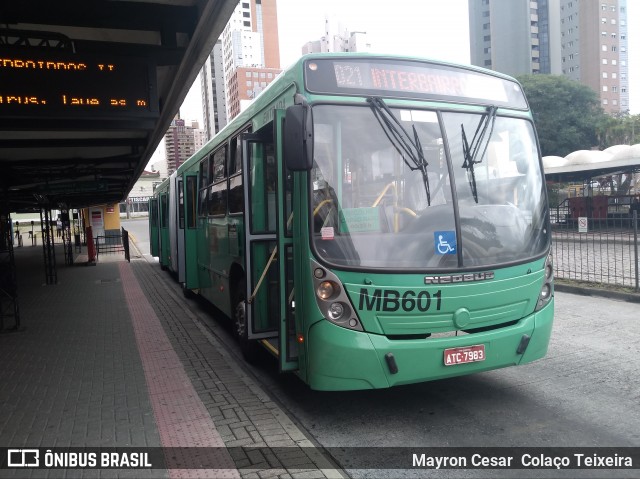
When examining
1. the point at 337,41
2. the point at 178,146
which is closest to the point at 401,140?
the point at 178,146

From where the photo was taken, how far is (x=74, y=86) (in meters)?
5.73

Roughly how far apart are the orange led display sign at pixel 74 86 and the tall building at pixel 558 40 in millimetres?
92624

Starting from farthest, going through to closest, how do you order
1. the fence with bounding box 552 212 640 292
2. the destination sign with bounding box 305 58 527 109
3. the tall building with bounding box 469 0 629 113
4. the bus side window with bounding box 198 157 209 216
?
the tall building with bounding box 469 0 629 113
the fence with bounding box 552 212 640 292
the bus side window with bounding box 198 157 209 216
the destination sign with bounding box 305 58 527 109

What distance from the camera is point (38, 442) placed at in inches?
167

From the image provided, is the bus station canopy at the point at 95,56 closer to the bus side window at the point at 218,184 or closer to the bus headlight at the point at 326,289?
the bus side window at the point at 218,184

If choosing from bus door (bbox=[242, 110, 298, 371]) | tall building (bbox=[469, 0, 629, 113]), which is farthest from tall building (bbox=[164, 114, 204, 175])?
bus door (bbox=[242, 110, 298, 371])

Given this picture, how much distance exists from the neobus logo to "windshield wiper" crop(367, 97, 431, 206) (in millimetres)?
650

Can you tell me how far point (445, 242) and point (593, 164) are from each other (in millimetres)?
22682

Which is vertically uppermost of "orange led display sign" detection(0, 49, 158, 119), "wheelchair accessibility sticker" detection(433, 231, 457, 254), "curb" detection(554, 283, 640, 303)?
"orange led display sign" detection(0, 49, 158, 119)

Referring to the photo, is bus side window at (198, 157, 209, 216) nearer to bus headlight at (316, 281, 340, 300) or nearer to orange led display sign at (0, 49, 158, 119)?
orange led display sign at (0, 49, 158, 119)

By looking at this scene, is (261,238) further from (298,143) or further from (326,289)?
(298,143)

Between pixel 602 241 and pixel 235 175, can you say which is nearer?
pixel 235 175

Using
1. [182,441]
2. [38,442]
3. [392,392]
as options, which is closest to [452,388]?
[392,392]

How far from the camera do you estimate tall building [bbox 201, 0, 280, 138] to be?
11119 cm
